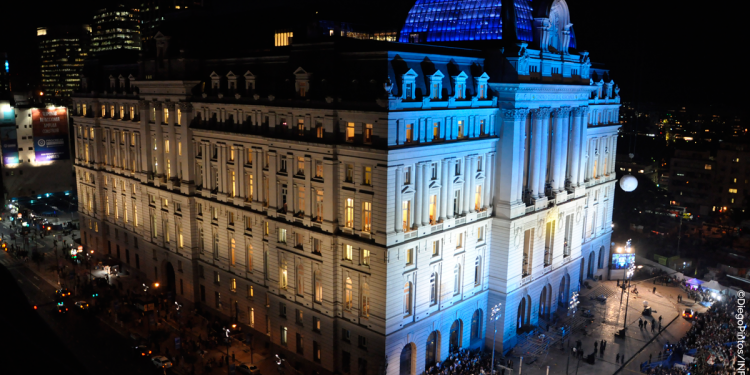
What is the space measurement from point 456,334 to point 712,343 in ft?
93.1

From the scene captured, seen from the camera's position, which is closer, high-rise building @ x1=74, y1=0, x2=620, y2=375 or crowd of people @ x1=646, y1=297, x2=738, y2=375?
high-rise building @ x1=74, y1=0, x2=620, y2=375

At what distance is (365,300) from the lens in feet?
192

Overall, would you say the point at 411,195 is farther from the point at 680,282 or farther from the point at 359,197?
the point at 680,282

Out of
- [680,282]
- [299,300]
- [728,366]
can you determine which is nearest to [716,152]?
[680,282]

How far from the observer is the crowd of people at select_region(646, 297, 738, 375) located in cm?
5825

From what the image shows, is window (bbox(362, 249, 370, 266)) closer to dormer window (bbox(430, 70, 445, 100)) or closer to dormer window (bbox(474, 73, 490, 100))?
dormer window (bbox(430, 70, 445, 100))

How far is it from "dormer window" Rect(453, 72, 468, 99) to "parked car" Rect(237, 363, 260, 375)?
3685cm

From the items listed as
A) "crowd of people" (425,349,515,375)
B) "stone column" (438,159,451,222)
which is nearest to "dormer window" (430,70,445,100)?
"stone column" (438,159,451,222)

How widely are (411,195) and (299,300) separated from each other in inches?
714

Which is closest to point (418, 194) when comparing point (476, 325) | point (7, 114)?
point (476, 325)

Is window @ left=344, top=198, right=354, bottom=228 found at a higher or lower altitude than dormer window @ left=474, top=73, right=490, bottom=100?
lower

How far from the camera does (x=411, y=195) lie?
57.8m

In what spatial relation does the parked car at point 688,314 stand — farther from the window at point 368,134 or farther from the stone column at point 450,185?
the window at point 368,134

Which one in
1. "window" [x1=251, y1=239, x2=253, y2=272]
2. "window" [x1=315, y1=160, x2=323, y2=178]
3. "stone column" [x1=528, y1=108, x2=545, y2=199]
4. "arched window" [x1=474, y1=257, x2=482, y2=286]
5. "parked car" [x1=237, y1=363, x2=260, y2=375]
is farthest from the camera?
"window" [x1=251, y1=239, x2=253, y2=272]
